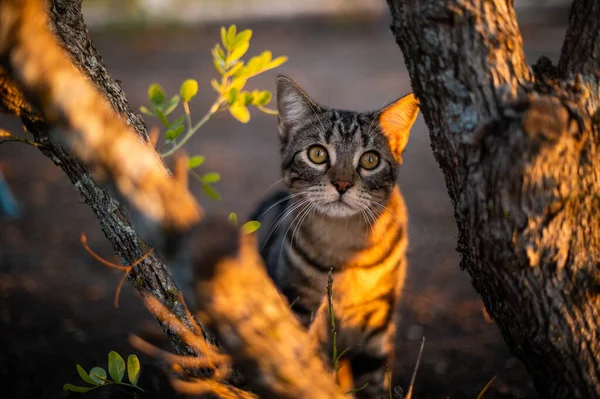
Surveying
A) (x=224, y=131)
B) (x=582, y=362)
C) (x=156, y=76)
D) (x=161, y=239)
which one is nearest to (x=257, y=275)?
(x=161, y=239)

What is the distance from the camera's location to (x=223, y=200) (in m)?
4.84

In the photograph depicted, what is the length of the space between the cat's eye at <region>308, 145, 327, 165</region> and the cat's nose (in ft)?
0.53

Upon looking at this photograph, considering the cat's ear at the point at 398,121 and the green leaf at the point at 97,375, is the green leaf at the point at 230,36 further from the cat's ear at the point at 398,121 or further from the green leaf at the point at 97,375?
the green leaf at the point at 97,375

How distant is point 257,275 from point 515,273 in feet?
2.14

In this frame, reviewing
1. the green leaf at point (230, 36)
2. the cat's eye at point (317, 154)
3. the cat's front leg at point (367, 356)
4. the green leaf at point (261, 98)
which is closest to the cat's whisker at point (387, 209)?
the cat's eye at point (317, 154)

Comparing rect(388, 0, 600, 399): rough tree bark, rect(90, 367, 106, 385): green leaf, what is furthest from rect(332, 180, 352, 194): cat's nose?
rect(90, 367, 106, 385): green leaf

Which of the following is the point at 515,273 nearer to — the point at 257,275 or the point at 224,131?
the point at 257,275

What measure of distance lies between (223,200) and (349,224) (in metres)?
2.74

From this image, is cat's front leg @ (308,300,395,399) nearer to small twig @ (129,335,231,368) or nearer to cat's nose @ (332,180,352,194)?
cat's nose @ (332,180,352,194)

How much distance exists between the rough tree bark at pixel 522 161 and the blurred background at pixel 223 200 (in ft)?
3.34

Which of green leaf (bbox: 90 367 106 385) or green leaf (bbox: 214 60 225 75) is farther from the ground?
green leaf (bbox: 214 60 225 75)

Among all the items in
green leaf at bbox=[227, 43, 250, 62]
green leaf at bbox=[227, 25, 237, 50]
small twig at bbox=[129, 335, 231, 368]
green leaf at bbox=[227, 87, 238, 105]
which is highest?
green leaf at bbox=[227, 25, 237, 50]

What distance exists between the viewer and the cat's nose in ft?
6.96

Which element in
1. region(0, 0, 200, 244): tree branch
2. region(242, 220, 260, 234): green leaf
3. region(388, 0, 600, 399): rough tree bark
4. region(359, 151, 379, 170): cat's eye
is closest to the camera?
region(0, 0, 200, 244): tree branch
